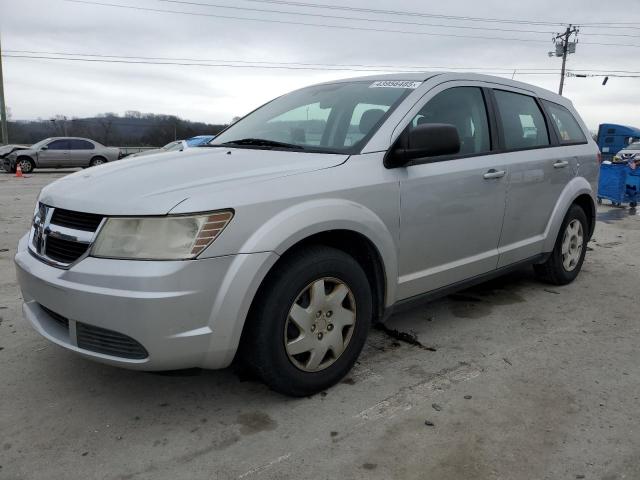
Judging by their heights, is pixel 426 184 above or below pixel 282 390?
above

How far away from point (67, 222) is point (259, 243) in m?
0.92

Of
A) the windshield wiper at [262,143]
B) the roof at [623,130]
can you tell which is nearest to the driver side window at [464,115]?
the windshield wiper at [262,143]

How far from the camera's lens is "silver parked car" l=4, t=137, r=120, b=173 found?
20.3 metres

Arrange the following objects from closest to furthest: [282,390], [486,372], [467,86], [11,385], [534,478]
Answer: [534,478] → [282,390] → [11,385] → [486,372] → [467,86]

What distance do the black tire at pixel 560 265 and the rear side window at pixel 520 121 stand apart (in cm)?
75

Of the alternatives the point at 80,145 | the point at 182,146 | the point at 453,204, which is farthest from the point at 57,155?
the point at 453,204

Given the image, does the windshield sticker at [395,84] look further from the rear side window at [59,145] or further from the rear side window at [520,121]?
the rear side window at [59,145]

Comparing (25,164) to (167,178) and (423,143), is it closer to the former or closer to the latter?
(167,178)

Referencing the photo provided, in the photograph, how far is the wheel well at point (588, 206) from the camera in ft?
15.7

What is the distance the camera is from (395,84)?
134 inches

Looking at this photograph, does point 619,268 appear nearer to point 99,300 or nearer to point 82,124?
point 99,300

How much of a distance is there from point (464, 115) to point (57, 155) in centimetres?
2093

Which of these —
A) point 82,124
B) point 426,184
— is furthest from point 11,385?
point 82,124

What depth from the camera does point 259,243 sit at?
2.35 metres
